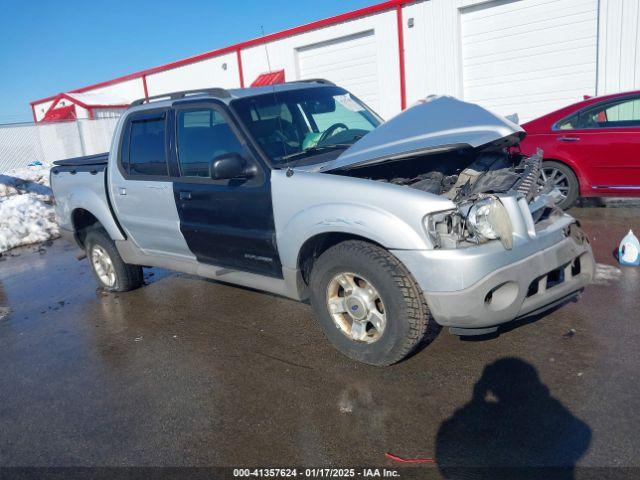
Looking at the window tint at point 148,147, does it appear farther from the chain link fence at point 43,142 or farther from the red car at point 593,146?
the chain link fence at point 43,142

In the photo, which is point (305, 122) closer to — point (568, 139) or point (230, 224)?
point (230, 224)

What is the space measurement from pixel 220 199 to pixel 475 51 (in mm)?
11135

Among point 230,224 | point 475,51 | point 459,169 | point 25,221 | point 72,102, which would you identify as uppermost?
point 72,102

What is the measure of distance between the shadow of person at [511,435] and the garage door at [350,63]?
518 inches

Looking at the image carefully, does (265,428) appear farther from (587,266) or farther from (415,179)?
(587,266)

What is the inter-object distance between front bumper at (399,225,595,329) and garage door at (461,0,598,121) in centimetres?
1021

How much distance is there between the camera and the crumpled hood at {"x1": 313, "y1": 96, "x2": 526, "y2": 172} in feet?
11.7

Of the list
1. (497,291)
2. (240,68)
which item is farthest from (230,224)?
(240,68)

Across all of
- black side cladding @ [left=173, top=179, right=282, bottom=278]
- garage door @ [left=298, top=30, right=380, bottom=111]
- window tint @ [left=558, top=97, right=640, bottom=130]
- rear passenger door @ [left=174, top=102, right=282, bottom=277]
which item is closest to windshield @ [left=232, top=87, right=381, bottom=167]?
rear passenger door @ [left=174, top=102, right=282, bottom=277]

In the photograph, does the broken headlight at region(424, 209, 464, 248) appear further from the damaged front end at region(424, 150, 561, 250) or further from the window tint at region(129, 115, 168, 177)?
the window tint at region(129, 115, 168, 177)

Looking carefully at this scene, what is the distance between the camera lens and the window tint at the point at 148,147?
4.97 meters

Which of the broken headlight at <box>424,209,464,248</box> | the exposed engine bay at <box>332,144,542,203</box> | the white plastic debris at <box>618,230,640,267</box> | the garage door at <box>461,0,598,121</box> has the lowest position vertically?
the white plastic debris at <box>618,230,640,267</box>

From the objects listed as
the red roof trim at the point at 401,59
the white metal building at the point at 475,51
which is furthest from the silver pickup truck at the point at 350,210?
the red roof trim at the point at 401,59

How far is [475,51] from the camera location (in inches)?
536
